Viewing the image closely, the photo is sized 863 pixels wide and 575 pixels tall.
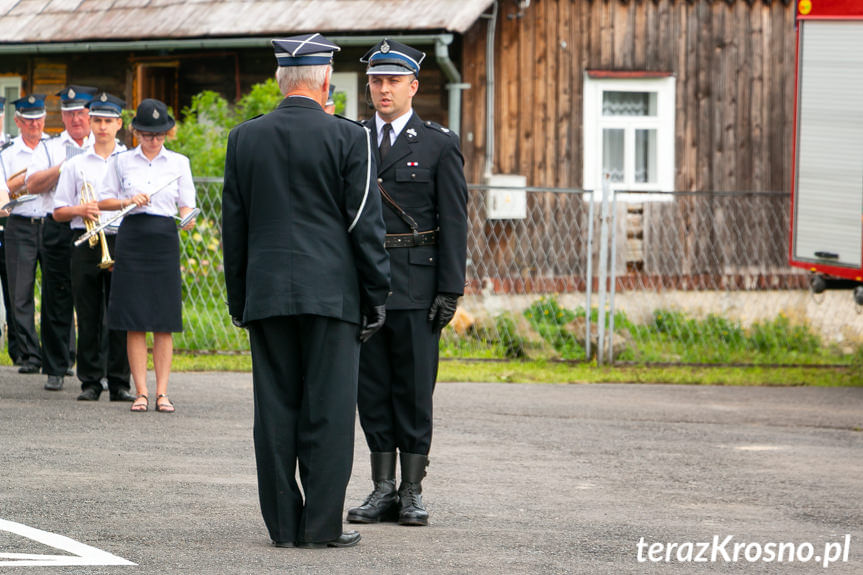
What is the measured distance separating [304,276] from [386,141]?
1094 mm

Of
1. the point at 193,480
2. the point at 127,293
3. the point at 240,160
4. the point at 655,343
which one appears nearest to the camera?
the point at 240,160

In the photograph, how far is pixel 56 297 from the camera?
11.1 m

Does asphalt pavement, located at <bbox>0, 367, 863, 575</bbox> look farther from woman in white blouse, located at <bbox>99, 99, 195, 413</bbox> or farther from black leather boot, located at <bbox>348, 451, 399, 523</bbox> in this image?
woman in white blouse, located at <bbox>99, 99, 195, 413</bbox>

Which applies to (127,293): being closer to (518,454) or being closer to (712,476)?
(518,454)

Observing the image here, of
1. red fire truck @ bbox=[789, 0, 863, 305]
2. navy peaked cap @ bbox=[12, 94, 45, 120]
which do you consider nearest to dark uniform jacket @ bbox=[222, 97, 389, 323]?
navy peaked cap @ bbox=[12, 94, 45, 120]

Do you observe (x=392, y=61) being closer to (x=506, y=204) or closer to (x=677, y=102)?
(x=506, y=204)

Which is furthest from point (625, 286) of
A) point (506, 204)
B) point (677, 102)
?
point (677, 102)

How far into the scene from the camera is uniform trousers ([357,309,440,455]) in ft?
21.2

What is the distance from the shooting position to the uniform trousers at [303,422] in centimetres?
575

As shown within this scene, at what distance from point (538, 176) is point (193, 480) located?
33.5 ft

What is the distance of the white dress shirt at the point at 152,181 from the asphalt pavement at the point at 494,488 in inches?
55.3

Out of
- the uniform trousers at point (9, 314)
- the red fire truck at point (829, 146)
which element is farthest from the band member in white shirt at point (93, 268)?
the red fire truck at point (829, 146)

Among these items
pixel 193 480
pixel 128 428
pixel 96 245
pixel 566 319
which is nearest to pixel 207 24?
pixel 566 319

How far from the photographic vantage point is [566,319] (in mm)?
14727
